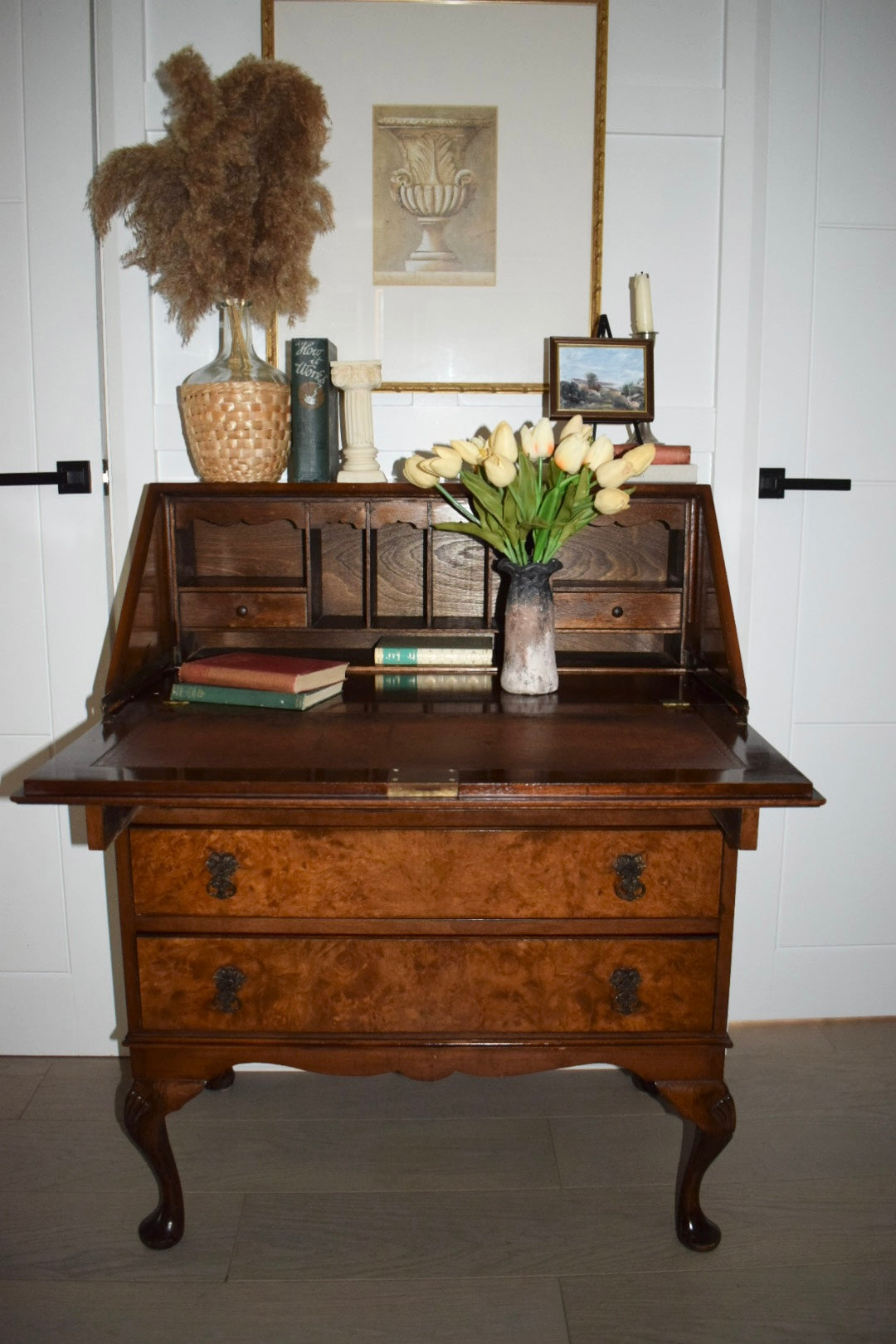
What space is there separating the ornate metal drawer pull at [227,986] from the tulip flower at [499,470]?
886 mm

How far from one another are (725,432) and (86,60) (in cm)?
153

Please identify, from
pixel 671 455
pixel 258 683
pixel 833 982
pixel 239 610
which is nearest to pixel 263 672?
pixel 258 683

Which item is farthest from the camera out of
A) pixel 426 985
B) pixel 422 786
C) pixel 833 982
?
pixel 833 982

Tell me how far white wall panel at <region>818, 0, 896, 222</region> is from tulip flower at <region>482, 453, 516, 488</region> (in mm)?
1062

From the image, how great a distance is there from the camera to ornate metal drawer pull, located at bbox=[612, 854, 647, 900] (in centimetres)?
152

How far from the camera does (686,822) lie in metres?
1.51

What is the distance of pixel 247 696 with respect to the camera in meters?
1.69

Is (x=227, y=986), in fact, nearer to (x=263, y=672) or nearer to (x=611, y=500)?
(x=263, y=672)

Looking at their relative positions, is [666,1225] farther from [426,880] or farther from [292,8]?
[292,8]

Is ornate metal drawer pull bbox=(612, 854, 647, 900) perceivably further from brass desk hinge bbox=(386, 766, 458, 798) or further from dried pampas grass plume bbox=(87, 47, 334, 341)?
dried pampas grass plume bbox=(87, 47, 334, 341)

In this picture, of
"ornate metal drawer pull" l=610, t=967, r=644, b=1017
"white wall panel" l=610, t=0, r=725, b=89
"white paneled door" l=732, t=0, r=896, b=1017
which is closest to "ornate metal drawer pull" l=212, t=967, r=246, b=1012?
"ornate metal drawer pull" l=610, t=967, r=644, b=1017

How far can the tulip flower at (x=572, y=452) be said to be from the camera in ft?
5.49

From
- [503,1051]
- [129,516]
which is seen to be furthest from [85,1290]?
[129,516]

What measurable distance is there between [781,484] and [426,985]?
1365mm
